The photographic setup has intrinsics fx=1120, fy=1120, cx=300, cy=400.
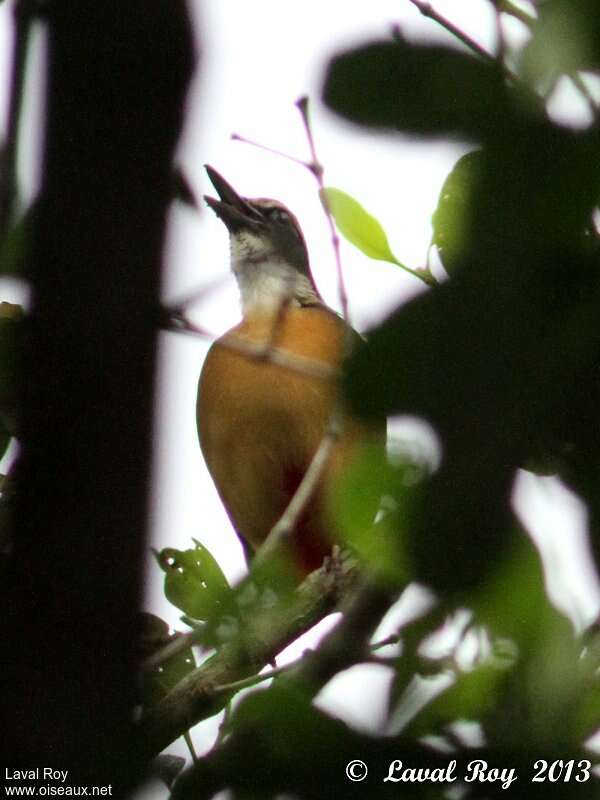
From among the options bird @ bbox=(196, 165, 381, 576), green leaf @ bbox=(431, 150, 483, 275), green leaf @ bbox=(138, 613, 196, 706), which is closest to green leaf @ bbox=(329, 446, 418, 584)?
green leaf @ bbox=(431, 150, 483, 275)

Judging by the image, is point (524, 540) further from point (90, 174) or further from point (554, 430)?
point (90, 174)

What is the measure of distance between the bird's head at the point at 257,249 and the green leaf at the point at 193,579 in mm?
3728

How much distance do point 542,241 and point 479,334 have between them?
10 centimetres

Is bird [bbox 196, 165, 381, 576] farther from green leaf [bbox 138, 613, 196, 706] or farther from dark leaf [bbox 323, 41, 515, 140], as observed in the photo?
dark leaf [bbox 323, 41, 515, 140]

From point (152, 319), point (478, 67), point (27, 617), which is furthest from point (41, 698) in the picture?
point (478, 67)

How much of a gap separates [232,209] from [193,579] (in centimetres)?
425

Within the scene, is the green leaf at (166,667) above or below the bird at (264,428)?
below

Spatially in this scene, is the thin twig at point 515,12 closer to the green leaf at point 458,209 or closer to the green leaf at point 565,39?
the green leaf at point 565,39

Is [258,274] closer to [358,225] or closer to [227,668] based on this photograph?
[227,668]

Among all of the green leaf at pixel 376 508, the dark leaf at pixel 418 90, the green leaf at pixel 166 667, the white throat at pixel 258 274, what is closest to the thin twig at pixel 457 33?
the dark leaf at pixel 418 90

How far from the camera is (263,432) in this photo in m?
5.22

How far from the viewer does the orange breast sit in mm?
5156

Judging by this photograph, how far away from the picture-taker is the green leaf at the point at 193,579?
1993 mm

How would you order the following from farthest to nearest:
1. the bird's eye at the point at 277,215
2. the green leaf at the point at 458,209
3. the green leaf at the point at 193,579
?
the bird's eye at the point at 277,215
the green leaf at the point at 193,579
the green leaf at the point at 458,209
